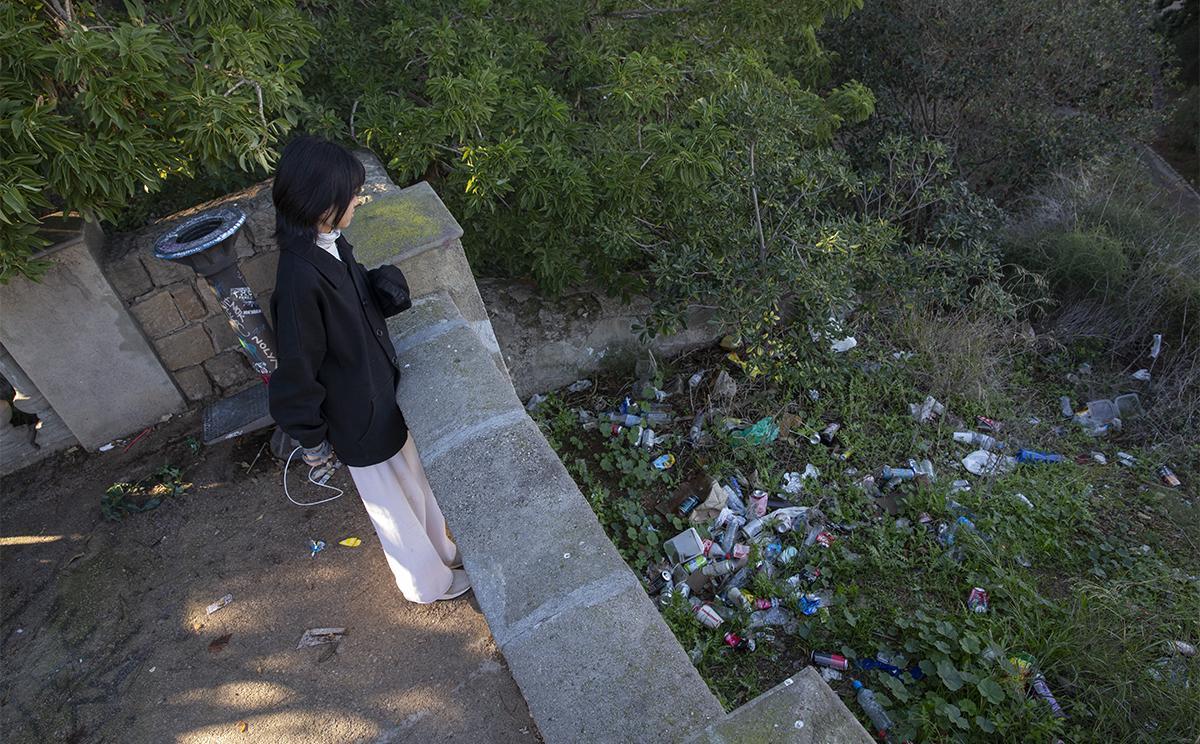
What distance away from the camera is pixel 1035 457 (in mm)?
4348

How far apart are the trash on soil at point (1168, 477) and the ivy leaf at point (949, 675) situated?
2.51 metres

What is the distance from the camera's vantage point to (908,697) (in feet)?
9.28

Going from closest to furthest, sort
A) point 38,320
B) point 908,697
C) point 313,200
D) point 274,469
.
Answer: point 313,200
point 908,697
point 38,320
point 274,469

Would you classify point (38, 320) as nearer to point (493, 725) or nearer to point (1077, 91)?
point (493, 725)

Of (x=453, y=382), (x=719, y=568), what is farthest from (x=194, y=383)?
(x=719, y=568)

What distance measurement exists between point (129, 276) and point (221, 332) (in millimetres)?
540

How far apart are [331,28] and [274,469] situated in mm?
2730

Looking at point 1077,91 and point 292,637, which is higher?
point 292,637

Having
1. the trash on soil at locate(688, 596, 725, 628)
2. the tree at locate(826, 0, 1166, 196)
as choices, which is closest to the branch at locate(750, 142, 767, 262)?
the trash on soil at locate(688, 596, 725, 628)

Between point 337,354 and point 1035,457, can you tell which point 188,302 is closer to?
point 337,354

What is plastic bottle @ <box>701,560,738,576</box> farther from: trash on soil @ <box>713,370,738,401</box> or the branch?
the branch

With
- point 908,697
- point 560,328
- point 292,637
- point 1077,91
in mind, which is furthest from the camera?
point 1077,91

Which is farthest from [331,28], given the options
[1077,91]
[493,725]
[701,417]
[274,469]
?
[1077,91]

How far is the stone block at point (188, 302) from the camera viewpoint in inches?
155
